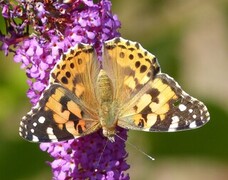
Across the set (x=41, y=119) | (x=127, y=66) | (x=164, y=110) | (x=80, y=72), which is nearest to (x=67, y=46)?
(x=80, y=72)

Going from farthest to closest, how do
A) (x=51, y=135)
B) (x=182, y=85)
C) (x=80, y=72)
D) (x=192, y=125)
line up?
(x=182, y=85) < (x=80, y=72) < (x=192, y=125) < (x=51, y=135)

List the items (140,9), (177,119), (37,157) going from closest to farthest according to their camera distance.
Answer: (177,119) < (37,157) < (140,9)

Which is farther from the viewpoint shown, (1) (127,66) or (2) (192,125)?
(1) (127,66)

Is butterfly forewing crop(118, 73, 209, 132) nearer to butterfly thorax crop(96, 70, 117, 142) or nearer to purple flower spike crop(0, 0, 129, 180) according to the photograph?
butterfly thorax crop(96, 70, 117, 142)

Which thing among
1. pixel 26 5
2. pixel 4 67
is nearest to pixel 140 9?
pixel 4 67

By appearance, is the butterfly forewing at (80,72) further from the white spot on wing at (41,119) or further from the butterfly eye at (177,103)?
the butterfly eye at (177,103)

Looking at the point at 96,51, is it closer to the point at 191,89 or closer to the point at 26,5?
the point at 26,5

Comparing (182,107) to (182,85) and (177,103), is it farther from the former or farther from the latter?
(182,85)
